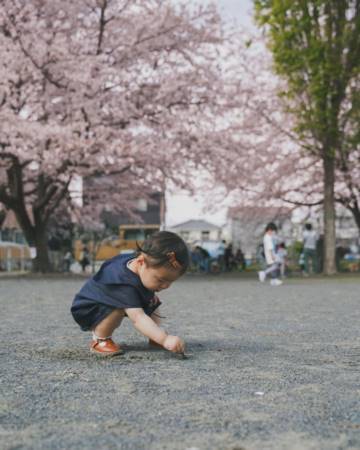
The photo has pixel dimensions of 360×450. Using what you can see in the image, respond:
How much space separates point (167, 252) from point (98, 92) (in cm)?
1348

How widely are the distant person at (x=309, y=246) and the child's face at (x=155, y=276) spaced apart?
46.3ft

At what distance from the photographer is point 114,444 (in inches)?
73.2

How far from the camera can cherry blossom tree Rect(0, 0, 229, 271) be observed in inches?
605

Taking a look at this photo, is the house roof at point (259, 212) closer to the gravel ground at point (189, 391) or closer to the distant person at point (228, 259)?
the distant person at point (228, 259)

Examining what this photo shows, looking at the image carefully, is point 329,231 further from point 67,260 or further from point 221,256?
point 67,260

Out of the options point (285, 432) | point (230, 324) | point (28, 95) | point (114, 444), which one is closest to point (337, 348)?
point (230, 324)

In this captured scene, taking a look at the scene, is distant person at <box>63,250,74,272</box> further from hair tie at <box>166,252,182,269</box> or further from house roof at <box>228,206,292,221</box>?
hair tie at <box>166,252,182,269</box>

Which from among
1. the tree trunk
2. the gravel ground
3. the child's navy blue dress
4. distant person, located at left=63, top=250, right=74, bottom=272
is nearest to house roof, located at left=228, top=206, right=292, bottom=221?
distant person, located at left=63, top=250, right=74, bottom=272

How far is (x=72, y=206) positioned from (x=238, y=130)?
24.9 feet

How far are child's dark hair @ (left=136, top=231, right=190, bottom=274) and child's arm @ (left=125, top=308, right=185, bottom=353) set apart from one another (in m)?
0.27

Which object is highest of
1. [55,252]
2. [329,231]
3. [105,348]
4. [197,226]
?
[197,226]

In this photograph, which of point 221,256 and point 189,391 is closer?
point 189,391

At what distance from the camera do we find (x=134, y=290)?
3.52 metres

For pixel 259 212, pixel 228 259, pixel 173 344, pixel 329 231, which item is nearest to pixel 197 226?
pixel 259 212
